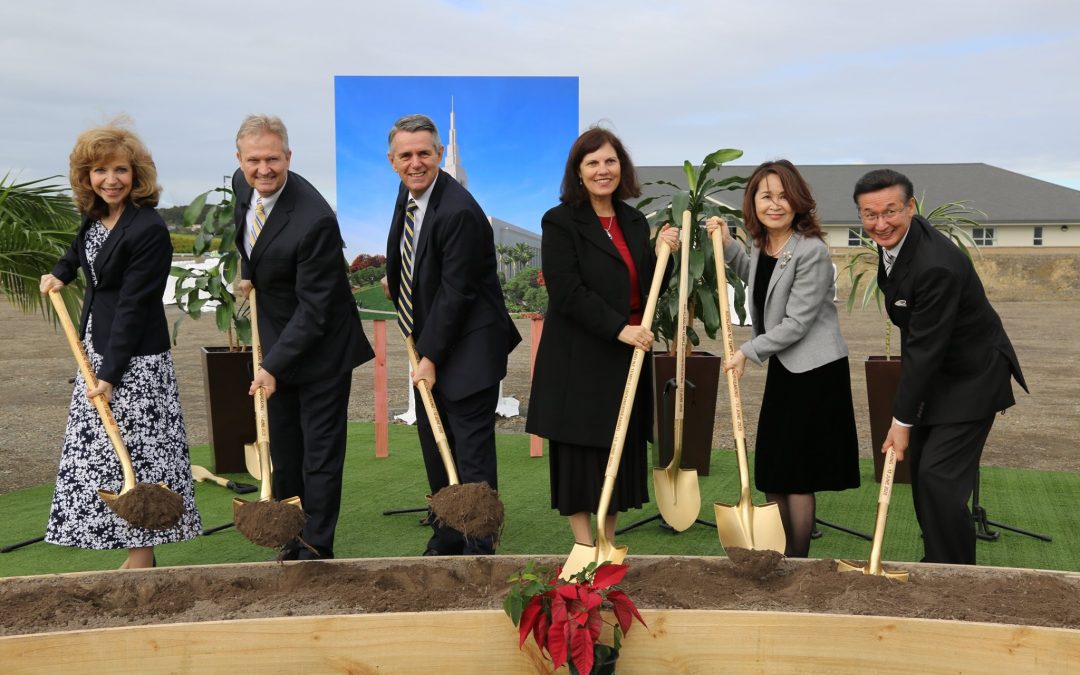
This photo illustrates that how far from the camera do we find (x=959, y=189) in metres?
41.0

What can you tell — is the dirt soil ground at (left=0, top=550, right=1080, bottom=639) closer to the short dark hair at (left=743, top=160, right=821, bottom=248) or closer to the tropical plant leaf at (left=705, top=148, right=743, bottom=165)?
the short dark hair at (left=743, top=160, right=821, bottom=248)

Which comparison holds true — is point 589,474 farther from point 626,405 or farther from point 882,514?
point 882,514

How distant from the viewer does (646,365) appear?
3.34m

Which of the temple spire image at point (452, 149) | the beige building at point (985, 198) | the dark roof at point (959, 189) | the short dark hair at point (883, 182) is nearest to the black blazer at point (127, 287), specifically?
the short dark hair at point (883, 182)

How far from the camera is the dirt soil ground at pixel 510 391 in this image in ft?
20.5

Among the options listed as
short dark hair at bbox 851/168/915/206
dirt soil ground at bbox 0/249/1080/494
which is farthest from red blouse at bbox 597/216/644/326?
dirt soil ground at bbox 0/249/1080/494

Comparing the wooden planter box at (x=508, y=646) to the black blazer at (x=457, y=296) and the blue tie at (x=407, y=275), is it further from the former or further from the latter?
the blue tie at (x=407, y=275)

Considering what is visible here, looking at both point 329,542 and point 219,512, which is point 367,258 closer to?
point 219,512

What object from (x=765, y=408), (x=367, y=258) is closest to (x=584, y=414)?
(x=765, y=408)

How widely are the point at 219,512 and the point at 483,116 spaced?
109 inches

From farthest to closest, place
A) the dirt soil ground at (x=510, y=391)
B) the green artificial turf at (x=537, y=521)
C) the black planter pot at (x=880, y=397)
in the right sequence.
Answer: the dirt soil ground at (x=510, y=391) → the black planter pot at (x=880, y=397) → the green artificial turf at (x=537, y=521)

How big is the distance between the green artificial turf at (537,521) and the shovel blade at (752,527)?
0.83 meters

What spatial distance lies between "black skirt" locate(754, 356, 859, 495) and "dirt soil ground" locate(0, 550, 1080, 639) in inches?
16.6

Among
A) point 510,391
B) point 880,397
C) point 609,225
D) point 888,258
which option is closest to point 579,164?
point 609,225
